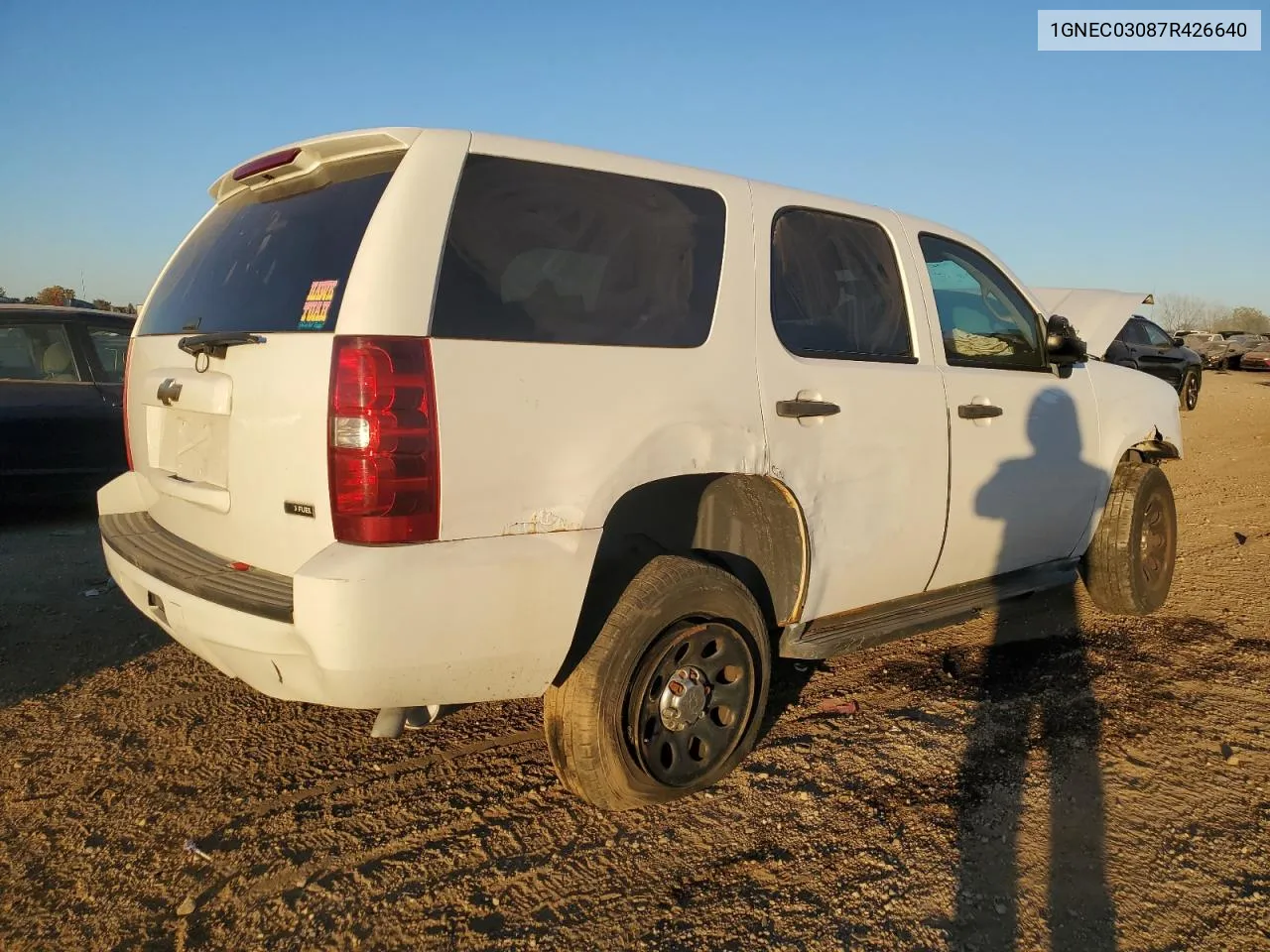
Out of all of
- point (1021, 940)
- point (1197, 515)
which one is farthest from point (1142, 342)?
point (1021, 940)

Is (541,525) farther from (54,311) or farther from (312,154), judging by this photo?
(54,311)

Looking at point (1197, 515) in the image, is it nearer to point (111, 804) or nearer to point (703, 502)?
point (703, 502)

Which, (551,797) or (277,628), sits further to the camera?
(551,797)

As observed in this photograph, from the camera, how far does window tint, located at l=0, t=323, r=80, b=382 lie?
6.48 meters

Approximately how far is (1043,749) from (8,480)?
6791mm

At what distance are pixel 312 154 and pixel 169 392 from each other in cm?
88

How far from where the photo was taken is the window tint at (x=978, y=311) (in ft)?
12.9

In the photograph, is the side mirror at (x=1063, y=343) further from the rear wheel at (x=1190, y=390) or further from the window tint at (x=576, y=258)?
the rear wheel at (x=1190, y=390)

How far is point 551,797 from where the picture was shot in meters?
3.06

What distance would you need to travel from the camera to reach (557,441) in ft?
8.16

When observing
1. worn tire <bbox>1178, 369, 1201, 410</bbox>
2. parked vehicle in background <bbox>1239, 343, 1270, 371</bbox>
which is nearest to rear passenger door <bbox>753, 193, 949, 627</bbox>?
worn tire <bbox>1178, 369, 1201, 410</bbox>

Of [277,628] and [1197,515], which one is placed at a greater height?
[277,628]

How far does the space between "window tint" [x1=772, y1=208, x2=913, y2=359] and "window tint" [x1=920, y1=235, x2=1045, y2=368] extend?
29 cm

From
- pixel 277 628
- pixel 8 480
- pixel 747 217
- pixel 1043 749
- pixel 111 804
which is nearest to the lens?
pixel 277 628
